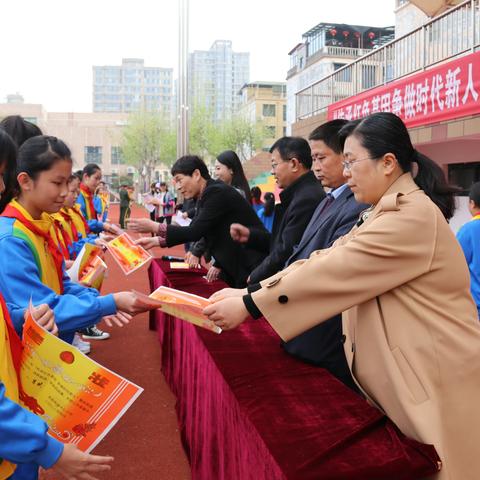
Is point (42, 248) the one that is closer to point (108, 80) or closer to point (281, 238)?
point (281, 238)

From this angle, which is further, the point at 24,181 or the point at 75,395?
the point at 24,181

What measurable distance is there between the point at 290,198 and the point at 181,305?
155cm

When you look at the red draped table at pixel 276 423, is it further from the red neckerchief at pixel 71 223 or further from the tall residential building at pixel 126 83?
the tall residential building at pixel 126 83

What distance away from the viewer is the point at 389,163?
162 centimetres

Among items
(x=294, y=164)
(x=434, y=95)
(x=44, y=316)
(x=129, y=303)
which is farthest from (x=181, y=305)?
(x=434, y=95)

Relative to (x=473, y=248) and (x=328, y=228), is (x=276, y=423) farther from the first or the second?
(x=473, y=248)

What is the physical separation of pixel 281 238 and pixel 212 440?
1291mm

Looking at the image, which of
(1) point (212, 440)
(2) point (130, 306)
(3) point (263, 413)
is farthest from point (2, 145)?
(1) point (212, 440)

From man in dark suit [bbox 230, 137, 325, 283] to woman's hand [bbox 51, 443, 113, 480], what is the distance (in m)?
1.81

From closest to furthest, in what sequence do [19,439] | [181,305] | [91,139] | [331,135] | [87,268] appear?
[19,439] < [181,305] < [331,135] < [87,268] < [91,139]

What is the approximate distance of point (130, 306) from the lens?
199 centimetres

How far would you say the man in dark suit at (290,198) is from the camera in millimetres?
2936

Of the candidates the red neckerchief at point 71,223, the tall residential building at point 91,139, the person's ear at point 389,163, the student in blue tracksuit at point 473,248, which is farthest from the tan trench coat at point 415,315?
the tall residential building at point 91,139

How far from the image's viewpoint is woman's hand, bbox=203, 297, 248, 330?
1.70 m
